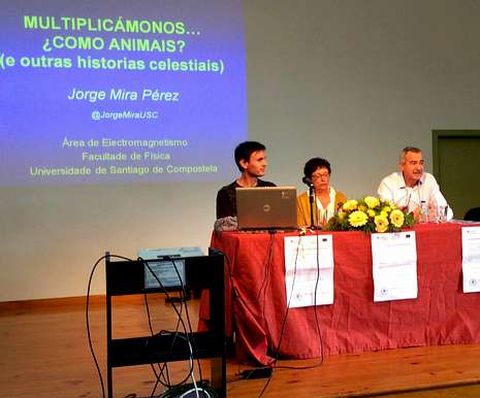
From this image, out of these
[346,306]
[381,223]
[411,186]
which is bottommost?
[346,306]

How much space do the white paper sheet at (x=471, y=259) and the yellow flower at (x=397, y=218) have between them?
0.42 meters

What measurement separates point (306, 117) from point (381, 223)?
8.56 feet

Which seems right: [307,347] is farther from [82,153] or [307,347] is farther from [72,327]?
[82,153]

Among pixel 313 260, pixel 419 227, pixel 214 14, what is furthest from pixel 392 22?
pixel 313 260

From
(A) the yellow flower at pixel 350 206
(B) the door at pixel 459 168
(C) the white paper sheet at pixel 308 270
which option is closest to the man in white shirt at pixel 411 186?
(A) the yellow flower at pixel 350 206

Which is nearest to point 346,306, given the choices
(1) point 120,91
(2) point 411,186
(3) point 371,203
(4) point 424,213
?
(3) point 371,203

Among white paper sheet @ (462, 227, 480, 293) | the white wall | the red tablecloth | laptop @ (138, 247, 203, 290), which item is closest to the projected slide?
the white wall

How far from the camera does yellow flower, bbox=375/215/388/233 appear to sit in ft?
9.70

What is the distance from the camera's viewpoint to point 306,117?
5.38m

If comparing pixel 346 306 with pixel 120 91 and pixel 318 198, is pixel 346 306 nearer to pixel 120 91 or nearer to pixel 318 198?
pixel 318 198

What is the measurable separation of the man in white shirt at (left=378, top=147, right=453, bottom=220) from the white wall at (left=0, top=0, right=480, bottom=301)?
1760mm

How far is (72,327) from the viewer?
3988mm

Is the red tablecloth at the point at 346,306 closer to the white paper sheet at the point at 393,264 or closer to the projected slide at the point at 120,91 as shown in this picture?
the white paper sheet at the point at 393,264

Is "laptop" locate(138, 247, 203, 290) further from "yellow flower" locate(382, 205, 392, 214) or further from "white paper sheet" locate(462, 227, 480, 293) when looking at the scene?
"white paper sheet" locate(462, 227, 480, 293)
